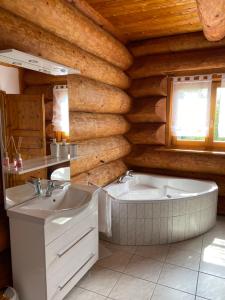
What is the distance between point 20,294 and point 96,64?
2568mm

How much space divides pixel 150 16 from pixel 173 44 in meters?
0.82

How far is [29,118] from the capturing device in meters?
2.02

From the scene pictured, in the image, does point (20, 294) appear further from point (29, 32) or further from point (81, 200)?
point (29, 32)

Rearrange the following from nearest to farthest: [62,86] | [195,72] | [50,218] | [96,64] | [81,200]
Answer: [50,218]
[81,200]
[62,86]
[96,64]
[195,72]

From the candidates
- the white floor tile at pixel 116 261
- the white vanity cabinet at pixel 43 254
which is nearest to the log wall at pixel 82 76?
the white vanity cabinet at pixel 43 254

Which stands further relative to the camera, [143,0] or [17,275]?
[143,0]

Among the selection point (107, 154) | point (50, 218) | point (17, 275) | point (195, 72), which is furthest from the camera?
point (195, 72)

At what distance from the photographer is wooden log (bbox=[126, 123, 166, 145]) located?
4.02m

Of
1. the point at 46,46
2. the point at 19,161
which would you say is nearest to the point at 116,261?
the point at 19,161

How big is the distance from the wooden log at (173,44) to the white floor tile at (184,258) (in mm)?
2905

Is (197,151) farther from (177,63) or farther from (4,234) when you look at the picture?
(4,234)

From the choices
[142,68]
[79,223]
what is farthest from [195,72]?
[79,223]

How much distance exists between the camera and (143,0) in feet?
8.30

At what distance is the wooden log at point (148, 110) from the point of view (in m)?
3.92
